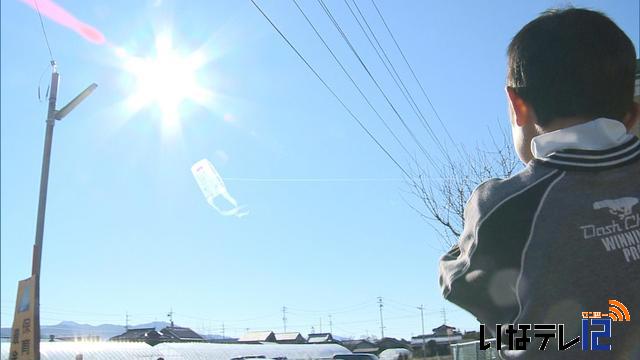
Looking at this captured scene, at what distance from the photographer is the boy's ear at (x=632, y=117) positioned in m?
1.38

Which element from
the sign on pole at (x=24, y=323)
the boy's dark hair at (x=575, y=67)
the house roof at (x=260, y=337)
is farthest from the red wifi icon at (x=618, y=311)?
the house roof at (x=260, y=337)

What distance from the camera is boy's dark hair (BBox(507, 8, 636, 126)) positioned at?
4.21 ft

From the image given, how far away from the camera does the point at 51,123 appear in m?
10.1

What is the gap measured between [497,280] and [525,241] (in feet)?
0.29

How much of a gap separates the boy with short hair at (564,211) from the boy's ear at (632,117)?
0.03m

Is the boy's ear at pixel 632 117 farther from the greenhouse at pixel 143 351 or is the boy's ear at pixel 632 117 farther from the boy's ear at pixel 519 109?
the greenhouse at pixel 143 351

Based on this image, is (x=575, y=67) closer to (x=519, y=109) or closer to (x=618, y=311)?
(x=519, y=109)

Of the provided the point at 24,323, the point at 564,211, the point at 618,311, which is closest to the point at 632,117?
the point at 564,211

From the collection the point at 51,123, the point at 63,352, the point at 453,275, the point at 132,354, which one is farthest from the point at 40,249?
the point at 132,354

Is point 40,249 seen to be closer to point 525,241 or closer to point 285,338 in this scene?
point 525,241

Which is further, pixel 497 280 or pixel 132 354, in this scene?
pixel 132 354

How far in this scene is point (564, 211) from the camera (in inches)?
46.4

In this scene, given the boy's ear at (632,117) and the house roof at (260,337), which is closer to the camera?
the boy's ear at (632,117)

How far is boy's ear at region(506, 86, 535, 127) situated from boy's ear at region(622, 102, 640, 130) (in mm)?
210
